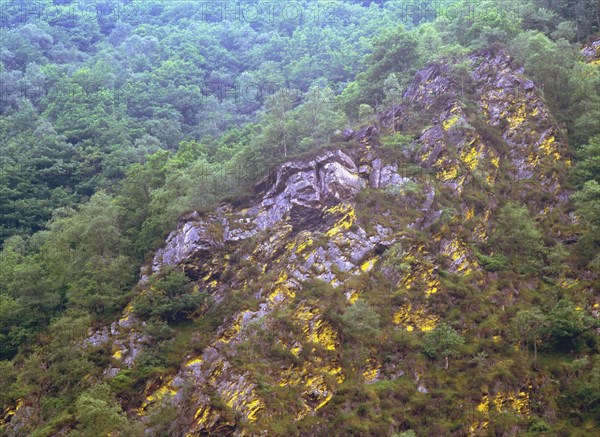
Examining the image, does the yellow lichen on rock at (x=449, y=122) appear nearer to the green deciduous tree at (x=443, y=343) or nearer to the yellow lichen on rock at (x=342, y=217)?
the yellow lichen on rock at (x=342, y=217)

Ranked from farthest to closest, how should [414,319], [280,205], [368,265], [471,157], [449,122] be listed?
[449,122] → [471,157] → [280,205] → [368,265] → [414,319]

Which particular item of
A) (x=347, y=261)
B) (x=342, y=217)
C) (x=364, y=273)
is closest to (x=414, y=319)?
(x=364, y=273)

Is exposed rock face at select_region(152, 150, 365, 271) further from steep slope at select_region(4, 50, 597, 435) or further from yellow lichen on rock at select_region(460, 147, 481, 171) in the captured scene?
yellow lichen on rock at select_region(460, 147, 481, 171)

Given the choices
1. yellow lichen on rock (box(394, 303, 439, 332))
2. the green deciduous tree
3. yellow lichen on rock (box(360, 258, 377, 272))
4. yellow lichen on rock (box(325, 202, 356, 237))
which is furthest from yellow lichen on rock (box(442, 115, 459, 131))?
the green deciduous tree

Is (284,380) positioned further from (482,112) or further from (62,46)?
(62,46)

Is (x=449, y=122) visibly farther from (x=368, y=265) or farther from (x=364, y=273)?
(x=364, y=273)
